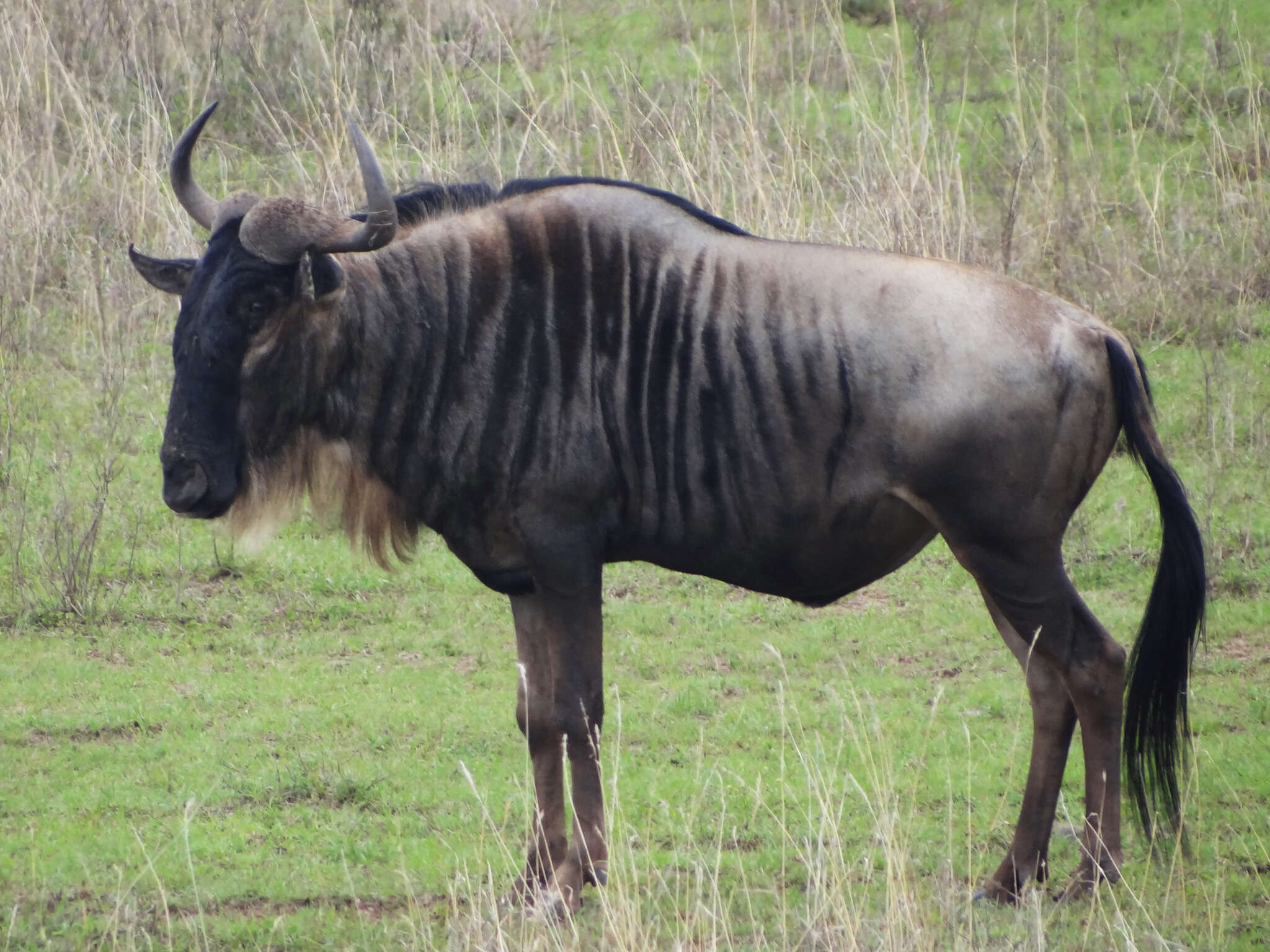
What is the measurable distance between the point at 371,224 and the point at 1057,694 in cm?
211

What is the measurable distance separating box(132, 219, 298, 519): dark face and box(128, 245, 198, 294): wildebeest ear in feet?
0.63

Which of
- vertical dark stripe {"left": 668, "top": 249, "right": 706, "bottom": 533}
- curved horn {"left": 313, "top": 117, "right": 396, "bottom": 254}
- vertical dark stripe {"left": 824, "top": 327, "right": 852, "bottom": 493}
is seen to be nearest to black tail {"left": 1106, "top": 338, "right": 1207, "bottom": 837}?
vertical dark stripe {"left": 824, "top": 327, "right": 852, "bottom": 493}

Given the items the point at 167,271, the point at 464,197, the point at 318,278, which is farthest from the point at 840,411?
the point at 167,271

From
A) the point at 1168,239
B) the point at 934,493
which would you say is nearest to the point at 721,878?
the point at 934,493

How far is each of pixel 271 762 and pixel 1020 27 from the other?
29.9ft

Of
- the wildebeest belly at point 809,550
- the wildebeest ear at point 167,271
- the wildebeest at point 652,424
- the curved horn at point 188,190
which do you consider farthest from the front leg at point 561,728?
the curved horn at point 188,190

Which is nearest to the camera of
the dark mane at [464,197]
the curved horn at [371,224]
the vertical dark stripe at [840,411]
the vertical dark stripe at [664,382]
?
the curved horn at [371,224]

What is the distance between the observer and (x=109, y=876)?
4133mm

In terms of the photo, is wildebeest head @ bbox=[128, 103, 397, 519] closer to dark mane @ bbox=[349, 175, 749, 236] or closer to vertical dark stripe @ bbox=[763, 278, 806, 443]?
dark mane @ bbox=[349, 175, 749, 236]

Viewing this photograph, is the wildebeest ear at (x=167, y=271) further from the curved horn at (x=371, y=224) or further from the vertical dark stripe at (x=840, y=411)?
the vertical dark stripe at (x=840, y=411)

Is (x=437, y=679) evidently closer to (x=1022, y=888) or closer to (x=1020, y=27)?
(x=1022, y=888)

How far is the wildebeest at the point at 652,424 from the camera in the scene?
12.3ft

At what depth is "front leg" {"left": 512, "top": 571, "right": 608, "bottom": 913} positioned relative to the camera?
3889 mm

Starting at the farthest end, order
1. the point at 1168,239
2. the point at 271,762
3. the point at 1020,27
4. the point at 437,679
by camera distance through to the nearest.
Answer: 1. the point at 1020,27
2. the point at 1168,239
3. the point at 437,679
4. the point at 271,762
